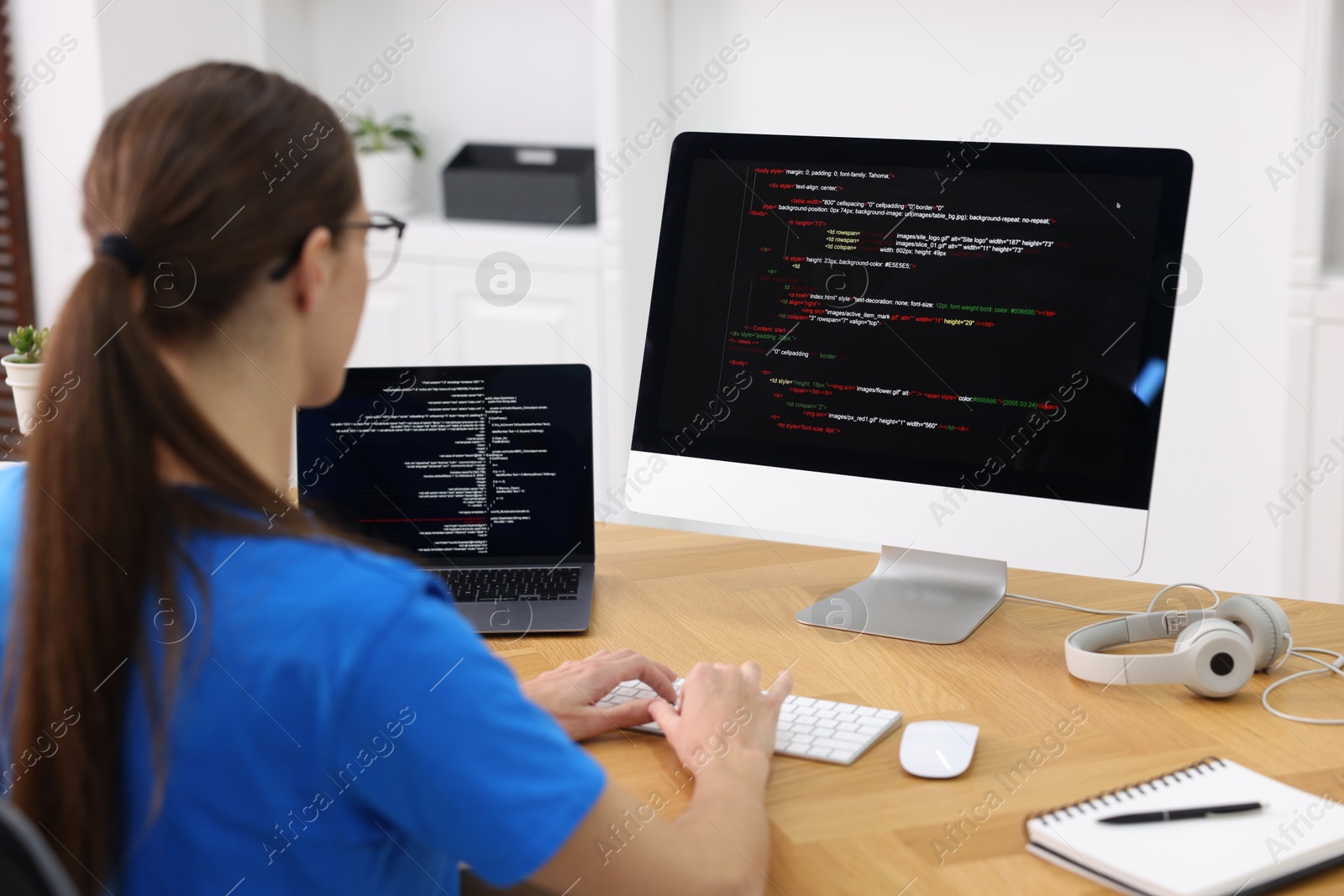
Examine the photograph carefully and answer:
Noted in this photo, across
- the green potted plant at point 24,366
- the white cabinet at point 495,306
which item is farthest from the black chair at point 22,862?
the white cabinet at point 495,306

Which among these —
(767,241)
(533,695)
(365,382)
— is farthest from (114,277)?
(767,241)

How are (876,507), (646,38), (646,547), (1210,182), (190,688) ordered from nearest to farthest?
(190,688) < (876,507) < (646,547) < (1210,182) < (646,38)

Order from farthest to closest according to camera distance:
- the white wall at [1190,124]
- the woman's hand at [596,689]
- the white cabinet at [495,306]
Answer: the white cabinet at [495,306] < the white wall at [1190,124] < the woman's hand at [596,689]

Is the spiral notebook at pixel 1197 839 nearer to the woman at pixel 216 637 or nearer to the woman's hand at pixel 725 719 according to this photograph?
the woman's hand at pixel 725 719

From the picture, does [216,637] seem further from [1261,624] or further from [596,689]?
[1261,624]

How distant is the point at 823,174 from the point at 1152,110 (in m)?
1.44

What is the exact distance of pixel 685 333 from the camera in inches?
60.1

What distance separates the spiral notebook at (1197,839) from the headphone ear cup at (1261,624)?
23 centimetres

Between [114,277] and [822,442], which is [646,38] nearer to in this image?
[822,442]

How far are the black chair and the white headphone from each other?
96 cm

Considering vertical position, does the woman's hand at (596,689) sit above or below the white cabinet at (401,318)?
above

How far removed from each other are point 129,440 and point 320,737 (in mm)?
212

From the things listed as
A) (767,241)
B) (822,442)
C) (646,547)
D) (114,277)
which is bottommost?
(646,547)

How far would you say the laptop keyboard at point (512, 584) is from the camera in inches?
58.9
